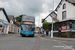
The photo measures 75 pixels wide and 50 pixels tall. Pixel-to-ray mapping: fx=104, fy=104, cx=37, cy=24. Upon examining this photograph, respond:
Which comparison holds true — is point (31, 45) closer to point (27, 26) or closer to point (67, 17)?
point (27, 26)

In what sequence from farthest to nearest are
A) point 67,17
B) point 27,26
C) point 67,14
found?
point 67,14 < point 67,17 < point 27,26

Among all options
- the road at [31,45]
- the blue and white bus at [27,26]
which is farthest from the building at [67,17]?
the road at [31,45]

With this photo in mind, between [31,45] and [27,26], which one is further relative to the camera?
[27,26]

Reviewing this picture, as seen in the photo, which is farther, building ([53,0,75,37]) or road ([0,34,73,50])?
building ([53,0,75,37])

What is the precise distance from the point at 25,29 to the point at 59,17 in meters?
12.6

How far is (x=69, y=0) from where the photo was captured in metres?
25.5

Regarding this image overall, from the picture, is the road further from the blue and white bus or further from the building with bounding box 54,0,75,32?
the building with bounding box 54,0,75,32

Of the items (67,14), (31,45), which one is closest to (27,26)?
(67,14)

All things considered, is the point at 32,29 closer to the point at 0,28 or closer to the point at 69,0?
the point at 69,0

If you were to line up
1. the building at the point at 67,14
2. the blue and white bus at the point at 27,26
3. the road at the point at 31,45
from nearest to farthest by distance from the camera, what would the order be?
1. the road at the point at 31,45
2. the blue and white bus at the point at 27,26
3. the building at the point at 67,14

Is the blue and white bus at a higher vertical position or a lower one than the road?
higher

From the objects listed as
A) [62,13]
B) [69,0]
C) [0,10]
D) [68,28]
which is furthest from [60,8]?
[0,10]

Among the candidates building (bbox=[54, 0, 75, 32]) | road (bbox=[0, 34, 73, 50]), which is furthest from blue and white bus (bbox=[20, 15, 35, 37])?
road (bbox=[0, 34, 73, 50])

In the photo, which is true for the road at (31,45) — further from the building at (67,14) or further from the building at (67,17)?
the building at (67,14)
